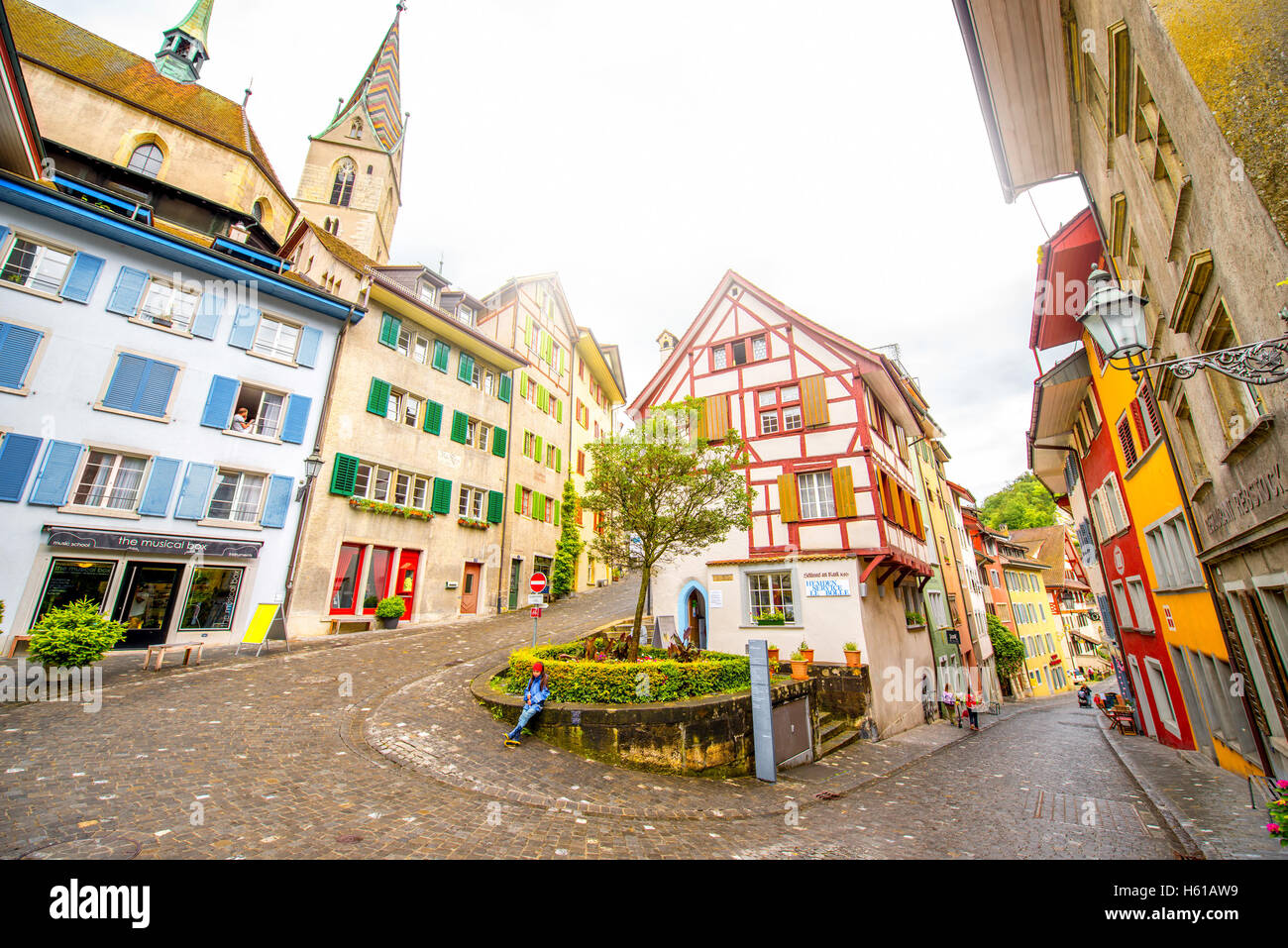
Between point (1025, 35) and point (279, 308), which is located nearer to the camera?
point (1025, 35)

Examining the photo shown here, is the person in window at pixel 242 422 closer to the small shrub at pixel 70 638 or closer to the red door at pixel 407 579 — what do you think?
the red door at pixel 407 579

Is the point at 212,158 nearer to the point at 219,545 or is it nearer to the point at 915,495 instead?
the point at 219,545

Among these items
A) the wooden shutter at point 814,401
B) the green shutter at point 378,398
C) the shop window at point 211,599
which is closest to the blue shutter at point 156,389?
the shop window at point 211,599

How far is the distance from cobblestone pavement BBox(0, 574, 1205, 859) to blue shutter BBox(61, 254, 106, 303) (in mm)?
9848

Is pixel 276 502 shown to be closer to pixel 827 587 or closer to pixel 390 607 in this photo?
pixel 390 607

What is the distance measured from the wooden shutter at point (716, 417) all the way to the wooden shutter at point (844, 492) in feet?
13.0

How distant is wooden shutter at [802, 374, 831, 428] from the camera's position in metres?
15.3

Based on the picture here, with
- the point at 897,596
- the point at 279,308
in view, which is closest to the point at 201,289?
the point at 279,308

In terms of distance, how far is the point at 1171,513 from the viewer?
9.79 meters

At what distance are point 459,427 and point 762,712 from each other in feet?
56.4

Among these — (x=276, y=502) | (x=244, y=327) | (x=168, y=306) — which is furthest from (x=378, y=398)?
(x=168, y=306)

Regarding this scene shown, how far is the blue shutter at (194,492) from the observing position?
14.1 meters
